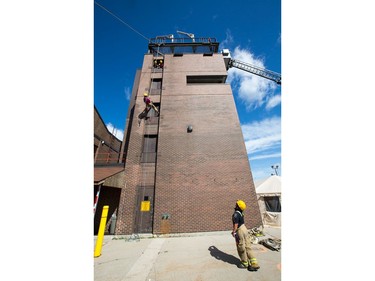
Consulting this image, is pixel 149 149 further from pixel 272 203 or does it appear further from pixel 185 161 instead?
pixel 272 203

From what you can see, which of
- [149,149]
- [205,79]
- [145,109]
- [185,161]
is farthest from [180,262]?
[205,79]

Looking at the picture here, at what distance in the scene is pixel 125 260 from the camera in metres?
5.13

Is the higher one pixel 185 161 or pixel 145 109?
pixel 145 109

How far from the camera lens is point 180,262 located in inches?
190

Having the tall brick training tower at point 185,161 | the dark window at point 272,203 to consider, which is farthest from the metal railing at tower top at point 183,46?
the dark window at point 272,203

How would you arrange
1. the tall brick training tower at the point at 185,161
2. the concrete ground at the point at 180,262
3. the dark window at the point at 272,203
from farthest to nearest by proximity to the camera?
the dark window at the point at 272,203, the tall brick training tower at the point at 185,161, the concrete ground at the point at 180,262

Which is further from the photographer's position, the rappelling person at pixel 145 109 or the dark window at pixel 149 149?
the rappelling person at pixel 145 109

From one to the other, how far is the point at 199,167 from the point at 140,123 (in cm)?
537

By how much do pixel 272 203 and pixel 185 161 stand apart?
30.5ft

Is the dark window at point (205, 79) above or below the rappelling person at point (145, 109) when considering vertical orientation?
above

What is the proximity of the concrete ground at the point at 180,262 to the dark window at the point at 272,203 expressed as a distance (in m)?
8.75

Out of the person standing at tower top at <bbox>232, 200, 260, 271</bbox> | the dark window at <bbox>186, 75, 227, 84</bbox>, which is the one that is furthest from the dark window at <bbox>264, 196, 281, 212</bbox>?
the dark window at <bbox>186, 75, 227, 84</bbox>

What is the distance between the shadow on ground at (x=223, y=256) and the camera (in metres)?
4.74

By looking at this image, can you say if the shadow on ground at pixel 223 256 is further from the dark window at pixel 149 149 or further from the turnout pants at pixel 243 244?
the dark window at pixel 149 149
